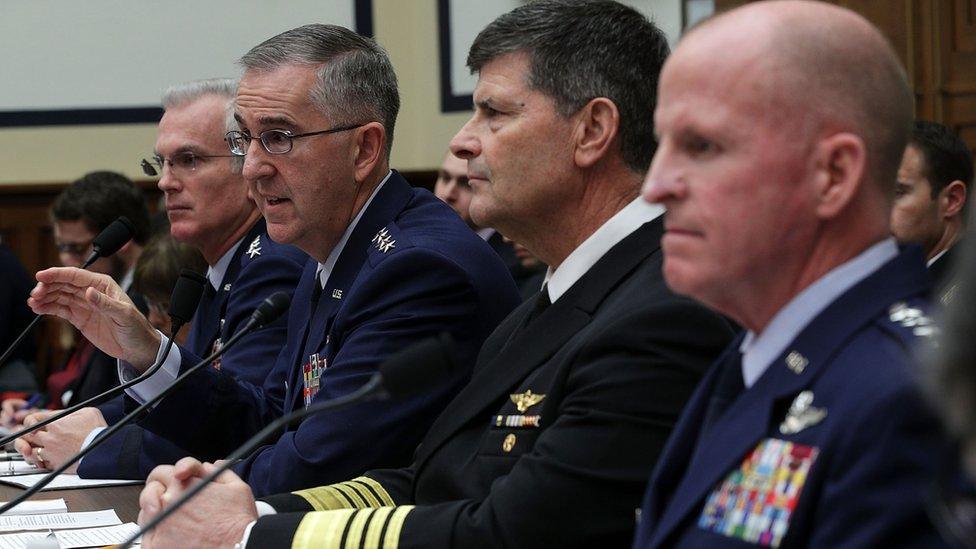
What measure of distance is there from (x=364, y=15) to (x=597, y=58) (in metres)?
4.67

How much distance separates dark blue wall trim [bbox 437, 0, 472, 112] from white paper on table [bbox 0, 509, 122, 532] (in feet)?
14.3

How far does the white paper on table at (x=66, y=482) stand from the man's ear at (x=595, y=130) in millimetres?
1203

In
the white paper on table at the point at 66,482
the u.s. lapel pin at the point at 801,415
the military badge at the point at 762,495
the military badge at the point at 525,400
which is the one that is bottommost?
the white paper on table at the point at 66,482

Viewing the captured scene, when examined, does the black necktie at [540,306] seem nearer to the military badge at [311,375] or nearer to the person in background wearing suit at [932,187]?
the military badge at [311,375]

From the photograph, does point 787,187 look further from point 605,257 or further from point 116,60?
point 116,60

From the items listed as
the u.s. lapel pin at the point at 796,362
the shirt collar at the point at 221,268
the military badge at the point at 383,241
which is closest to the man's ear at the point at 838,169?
the u.s. lapel pin at the point at 796,362

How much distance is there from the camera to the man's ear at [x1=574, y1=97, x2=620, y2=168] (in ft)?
6.31

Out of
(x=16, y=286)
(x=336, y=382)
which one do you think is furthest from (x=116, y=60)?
(x=336, y=382)

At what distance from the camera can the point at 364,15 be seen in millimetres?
6457

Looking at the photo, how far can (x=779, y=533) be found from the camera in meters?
1.11

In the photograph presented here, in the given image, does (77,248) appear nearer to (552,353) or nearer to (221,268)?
(221,268)

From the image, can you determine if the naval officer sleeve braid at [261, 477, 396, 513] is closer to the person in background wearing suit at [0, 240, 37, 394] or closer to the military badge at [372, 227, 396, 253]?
the military badge at [372, 227, 396, 253]

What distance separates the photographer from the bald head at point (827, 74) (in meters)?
1.19

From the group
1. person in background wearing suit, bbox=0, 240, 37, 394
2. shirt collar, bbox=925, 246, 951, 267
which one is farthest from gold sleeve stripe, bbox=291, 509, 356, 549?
person in background wearing suit, bbox=0, 240, 37, 394
